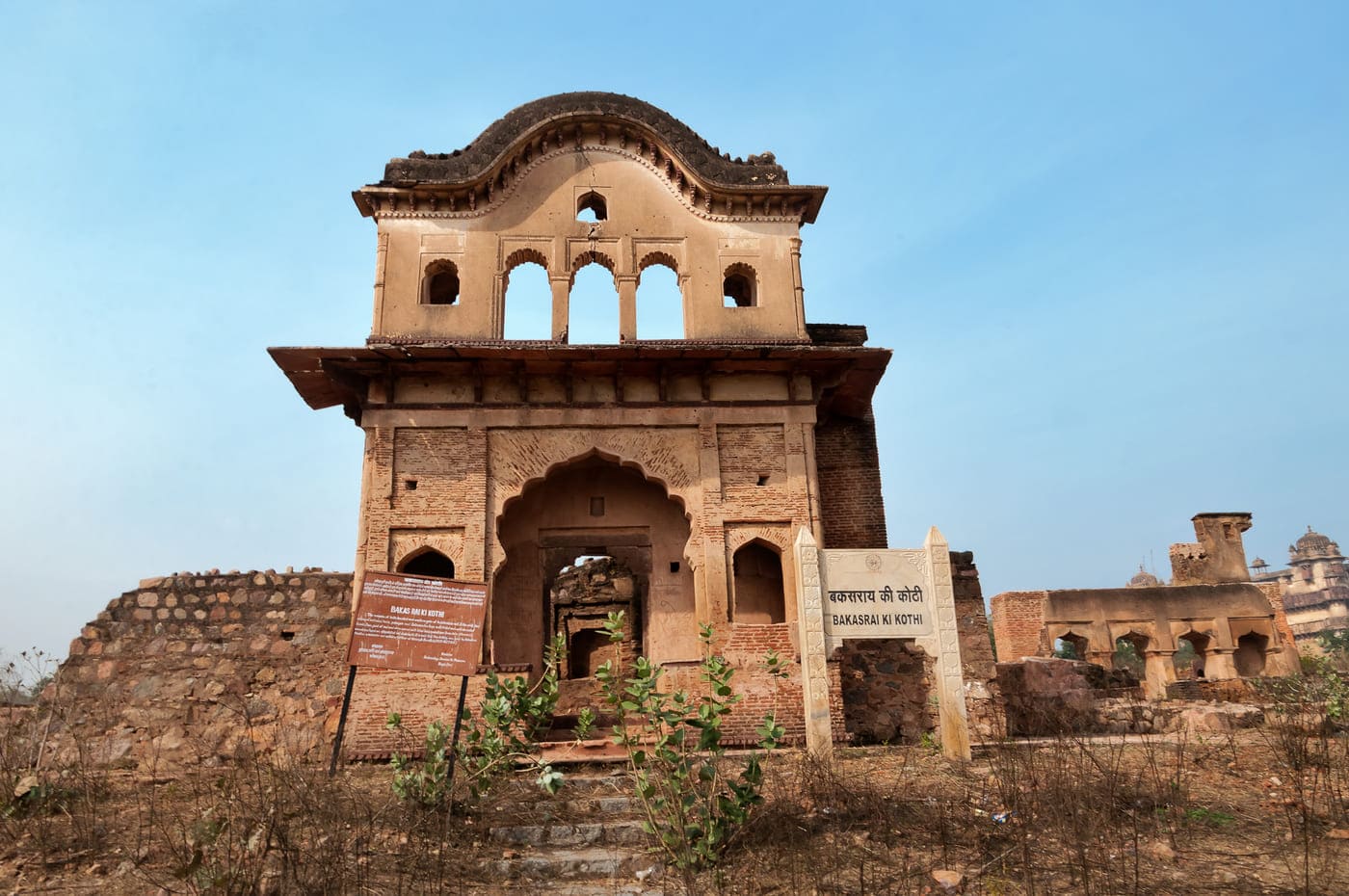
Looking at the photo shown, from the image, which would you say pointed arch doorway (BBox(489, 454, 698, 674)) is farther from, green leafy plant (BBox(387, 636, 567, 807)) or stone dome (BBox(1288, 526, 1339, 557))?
stone dome (BBox(1288, 526, 1339, 557))

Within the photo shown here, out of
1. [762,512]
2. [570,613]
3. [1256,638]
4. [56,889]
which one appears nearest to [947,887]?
[56,889]

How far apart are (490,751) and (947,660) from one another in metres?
4.83

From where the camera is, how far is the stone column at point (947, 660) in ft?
30.8

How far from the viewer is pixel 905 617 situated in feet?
32.4

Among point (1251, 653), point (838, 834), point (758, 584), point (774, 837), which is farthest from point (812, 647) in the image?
point (1251, 653)

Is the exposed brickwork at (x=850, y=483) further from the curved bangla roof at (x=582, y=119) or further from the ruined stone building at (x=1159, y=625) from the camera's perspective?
the ruined stone building at (x=1159, y=625)

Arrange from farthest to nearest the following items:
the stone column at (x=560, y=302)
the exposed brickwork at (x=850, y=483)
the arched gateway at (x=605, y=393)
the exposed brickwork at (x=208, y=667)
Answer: the exposed brickwork at (x=850, y=483), the stone column at (x=560, y=302), the arched gateway at (x=605, y=393), the exposed brickwork at (x=208, y=667)

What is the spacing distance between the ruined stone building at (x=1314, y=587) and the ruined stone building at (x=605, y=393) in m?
62.9

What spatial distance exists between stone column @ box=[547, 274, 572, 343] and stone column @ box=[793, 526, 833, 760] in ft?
17.2

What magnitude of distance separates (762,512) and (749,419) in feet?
4.38

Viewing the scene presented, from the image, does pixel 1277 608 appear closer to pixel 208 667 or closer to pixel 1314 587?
pixel 208 667

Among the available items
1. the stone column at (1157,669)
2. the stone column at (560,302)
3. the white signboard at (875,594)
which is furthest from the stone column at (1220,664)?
the stone column at (560,302)

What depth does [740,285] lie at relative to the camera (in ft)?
49.2

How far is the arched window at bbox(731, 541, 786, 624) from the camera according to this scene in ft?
43.8
